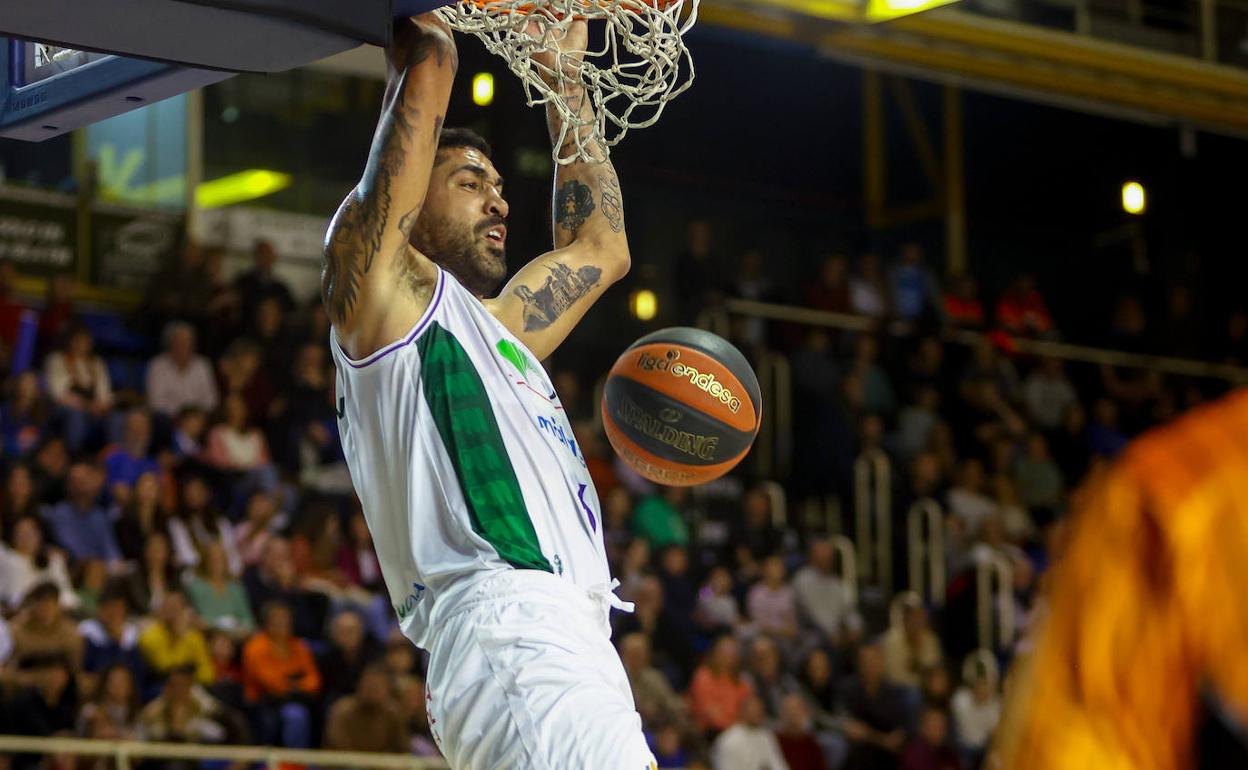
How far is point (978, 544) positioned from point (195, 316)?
→ 5.65 meters

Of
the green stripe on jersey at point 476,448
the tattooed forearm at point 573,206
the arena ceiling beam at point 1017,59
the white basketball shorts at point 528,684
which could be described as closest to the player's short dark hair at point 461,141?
the tattooed forearm at point 573,206

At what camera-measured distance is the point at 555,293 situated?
3910mm

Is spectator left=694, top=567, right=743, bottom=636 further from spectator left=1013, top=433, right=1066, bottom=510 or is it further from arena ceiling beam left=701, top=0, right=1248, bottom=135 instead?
arena ceiling beam left=701, top=0, right=1248, bottom=135

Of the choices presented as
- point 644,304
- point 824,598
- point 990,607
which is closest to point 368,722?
point 824,598

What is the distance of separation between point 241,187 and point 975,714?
24.4 ft

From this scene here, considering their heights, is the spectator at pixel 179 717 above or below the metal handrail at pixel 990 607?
above

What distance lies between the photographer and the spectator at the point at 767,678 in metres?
10.3

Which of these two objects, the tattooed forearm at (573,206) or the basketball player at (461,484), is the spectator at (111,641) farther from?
the basketball player at (461,484)

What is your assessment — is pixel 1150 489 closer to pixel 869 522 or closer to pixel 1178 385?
pixel 869 522

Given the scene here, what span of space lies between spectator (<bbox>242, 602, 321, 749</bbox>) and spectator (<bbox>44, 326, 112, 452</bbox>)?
1.65 meters

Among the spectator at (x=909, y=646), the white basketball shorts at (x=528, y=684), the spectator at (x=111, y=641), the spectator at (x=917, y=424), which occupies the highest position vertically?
the white basketball shorts at (x=528, y=684)

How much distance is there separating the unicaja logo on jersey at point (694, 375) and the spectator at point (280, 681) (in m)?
4.79

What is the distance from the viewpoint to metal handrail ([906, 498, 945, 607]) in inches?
488

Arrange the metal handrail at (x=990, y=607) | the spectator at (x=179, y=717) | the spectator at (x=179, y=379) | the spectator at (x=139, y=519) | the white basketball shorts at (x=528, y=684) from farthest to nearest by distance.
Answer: the metal handrail at (x=990, y=607)
the spectator at (x=179, y=379)
the spectator at (x=139, y=519)
the spectator at (x=179, y=717)
the white basketball shorts at (x=528, y=684)
